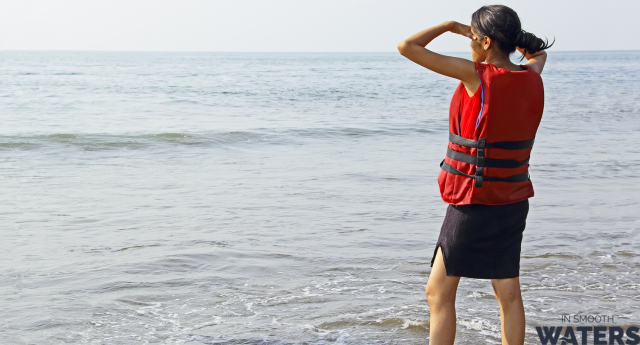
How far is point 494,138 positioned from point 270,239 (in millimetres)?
3465

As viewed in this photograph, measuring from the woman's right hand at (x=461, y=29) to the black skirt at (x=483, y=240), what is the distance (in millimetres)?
718

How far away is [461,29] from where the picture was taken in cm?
244

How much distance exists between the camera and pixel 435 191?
7.53 m

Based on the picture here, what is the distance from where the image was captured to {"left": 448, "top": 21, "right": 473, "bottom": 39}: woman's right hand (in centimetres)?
243

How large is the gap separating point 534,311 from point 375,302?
1049 millimetres

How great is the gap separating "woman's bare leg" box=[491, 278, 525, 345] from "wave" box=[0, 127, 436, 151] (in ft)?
33.6

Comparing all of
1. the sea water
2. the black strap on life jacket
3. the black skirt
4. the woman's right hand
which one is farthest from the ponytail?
the sea water

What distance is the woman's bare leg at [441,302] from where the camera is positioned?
2504 millimetres

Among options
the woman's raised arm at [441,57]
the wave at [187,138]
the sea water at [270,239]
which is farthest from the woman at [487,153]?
the wave at [187,138]

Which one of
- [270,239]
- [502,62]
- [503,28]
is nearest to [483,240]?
[502,62]

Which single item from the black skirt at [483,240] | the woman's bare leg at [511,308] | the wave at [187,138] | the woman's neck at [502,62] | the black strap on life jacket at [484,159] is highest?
the woman's neck at [502,62]

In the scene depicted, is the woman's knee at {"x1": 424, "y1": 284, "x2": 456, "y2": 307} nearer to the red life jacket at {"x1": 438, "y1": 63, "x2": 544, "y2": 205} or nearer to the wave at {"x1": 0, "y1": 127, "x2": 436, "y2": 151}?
Result: the red life jacket at {"x1": 438, "y1": 63, "x2": 544, "y2": 205}

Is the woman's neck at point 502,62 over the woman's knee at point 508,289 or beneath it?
over

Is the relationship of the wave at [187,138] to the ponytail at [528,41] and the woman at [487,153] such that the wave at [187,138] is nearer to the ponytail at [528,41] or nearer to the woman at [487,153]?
the woman at [487,153]
